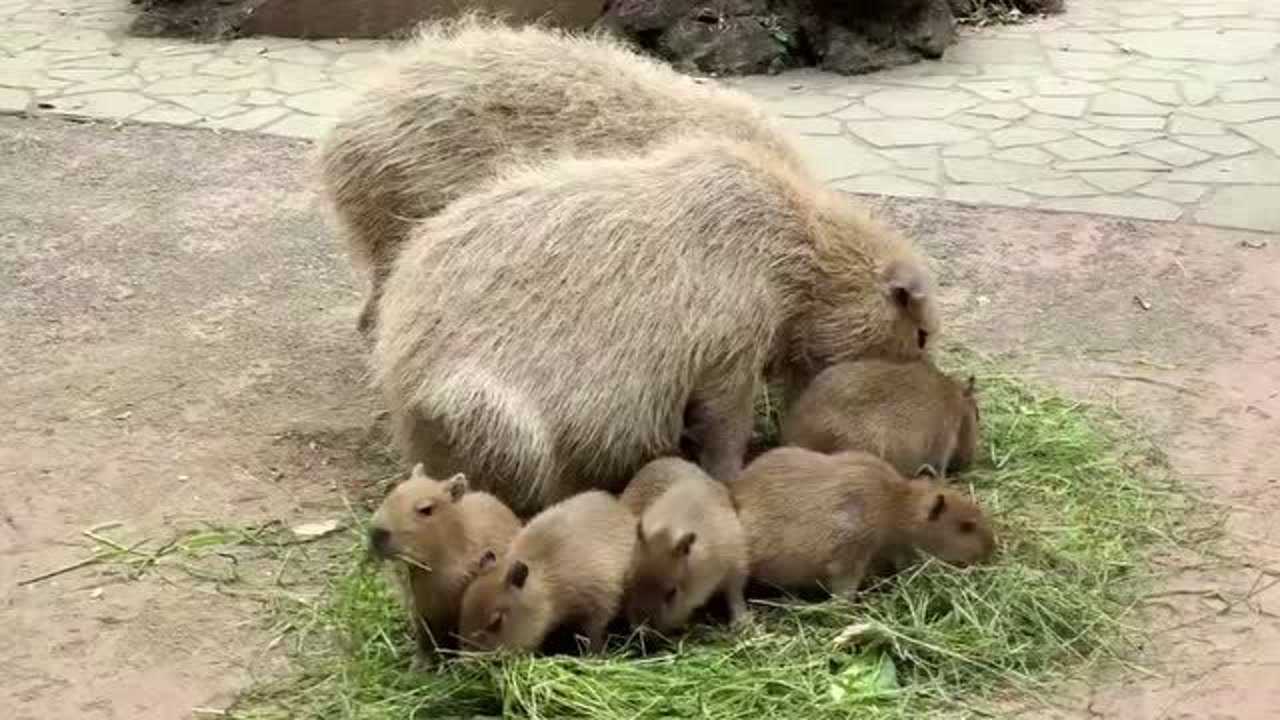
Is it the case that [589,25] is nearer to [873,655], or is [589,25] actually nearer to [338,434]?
[338,434]

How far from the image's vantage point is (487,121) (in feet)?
14.5

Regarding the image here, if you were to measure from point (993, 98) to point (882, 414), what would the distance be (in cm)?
399

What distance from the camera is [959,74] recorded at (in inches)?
313

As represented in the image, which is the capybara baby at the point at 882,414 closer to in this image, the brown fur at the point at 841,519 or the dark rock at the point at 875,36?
the brown fur at the point at 841,519

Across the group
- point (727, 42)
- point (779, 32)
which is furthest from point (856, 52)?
point (727, 42)

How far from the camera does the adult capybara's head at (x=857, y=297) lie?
404 cm

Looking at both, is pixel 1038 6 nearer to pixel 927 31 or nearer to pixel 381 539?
pixel 927 31

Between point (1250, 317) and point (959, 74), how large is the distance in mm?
2950

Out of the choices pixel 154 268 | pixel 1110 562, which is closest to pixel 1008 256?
pixel 1110 562

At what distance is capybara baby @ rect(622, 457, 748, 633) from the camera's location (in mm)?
3488

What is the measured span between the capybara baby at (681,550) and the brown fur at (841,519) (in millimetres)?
74

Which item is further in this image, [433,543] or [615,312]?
[615,312]

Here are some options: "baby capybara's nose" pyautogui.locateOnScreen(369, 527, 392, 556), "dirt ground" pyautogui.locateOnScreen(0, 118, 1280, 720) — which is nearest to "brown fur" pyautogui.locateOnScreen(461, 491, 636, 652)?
"baby capybara's nose" pyautogui.locateOnScreen(369, 527, 392, 556)

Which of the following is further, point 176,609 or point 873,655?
point 176,609
